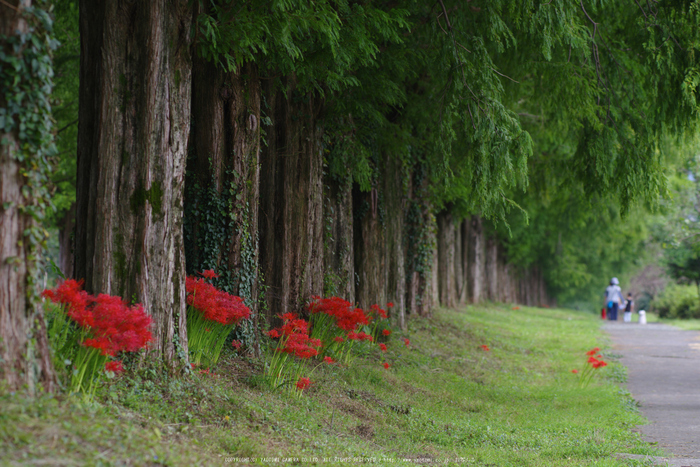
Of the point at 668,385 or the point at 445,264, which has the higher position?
the point at 445,264

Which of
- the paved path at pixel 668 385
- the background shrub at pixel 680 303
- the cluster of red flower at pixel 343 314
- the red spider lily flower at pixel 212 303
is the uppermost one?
the red spider lily flower at pixel 212 303

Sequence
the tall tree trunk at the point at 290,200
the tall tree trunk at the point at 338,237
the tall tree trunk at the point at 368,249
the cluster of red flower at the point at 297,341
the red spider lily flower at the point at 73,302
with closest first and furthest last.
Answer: the red spider lily flower at the point at 73,302 → the cluster of red flower at the point at 297,341 → the tall tree trunk at the point at 290,200 → the tall tree trunk at the point at 338,237 → the tall tree trunk at the point at 368,249

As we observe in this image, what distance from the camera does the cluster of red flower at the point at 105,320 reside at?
15.7ft

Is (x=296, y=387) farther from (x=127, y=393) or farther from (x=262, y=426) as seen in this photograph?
(x=127, y=393)

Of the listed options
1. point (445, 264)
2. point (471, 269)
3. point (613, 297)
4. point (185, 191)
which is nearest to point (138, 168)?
point (185, 191)

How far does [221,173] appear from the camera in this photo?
8164 mm

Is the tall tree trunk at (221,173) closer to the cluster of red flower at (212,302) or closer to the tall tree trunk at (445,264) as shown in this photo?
the cluster of red flower at (212,302)

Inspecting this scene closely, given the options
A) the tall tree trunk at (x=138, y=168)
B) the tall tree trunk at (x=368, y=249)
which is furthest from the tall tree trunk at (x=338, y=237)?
the tall tree trunk at (x=138, y=168)

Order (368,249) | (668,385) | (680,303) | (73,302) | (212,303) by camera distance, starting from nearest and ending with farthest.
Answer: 1. (73,302)
2. (212,303)
3. (668,385)
4. (368,249)
5. (680,303)

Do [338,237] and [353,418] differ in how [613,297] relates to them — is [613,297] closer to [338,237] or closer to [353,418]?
[338,237]

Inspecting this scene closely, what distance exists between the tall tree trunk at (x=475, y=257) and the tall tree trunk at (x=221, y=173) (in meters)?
20.7

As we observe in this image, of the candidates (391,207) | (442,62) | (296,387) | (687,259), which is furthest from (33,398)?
(687,259)

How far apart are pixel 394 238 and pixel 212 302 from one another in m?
7.07

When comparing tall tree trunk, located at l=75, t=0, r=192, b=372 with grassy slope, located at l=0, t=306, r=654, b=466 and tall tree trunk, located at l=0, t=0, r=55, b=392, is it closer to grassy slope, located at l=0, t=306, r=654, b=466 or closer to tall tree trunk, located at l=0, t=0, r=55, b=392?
grassy slope, located at l=0, t=306, r=654, b=466
